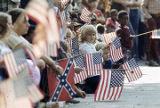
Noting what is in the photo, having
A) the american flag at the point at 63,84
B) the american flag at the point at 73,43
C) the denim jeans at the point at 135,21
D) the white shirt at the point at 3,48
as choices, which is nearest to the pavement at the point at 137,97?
the american flag at the point at 63,84

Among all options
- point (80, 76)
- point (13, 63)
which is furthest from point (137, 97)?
point (13, 63)

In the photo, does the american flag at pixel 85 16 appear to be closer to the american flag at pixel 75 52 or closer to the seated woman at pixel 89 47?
the american flag at pixel 75 52

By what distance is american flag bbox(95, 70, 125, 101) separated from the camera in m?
10.3

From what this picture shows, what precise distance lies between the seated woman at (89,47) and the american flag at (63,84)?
2.19 meters

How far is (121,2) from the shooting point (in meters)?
18.9


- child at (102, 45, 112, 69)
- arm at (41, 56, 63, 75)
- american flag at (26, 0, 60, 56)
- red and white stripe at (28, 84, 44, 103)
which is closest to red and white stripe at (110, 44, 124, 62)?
child at (102, 45, 112, 69)

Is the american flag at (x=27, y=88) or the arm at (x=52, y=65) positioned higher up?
the american flag at (x=27, y=88)

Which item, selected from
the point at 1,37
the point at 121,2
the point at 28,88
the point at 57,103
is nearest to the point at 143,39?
the point at 121,2

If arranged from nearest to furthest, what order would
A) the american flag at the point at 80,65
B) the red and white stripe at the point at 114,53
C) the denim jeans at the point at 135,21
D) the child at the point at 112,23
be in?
the american flag at the point at 80,65, the red and white stripe at the point at 114,53, the child at the point at 112,23, the denim jeans at the point at 135,21

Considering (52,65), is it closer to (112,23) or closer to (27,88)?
(27,88)

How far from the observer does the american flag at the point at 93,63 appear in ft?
37.0

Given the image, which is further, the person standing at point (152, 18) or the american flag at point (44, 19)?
the person standing at point (152, 18)

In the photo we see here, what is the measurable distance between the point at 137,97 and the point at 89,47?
1.44 meters

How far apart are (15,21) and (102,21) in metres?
8.95
